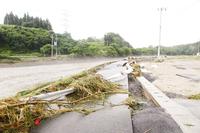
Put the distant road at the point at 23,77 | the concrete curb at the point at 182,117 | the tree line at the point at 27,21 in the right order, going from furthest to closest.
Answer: the tree line at the point at 27,21 < the distant road at the point at 23,77 < the concrete curb at the point at 182,117

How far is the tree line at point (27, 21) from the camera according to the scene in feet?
355

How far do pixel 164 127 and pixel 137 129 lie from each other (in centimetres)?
50

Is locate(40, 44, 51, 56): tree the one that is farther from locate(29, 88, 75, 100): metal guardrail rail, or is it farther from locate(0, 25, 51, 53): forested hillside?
locate(29, 88, 75, 100): metal guardrail rail

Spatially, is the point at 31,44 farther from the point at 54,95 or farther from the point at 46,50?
the point at 54,95

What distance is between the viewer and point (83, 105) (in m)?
6.91

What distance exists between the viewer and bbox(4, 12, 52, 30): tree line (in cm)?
10806

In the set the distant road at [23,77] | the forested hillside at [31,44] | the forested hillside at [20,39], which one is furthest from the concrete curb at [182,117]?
the forested hillside at [20,39]

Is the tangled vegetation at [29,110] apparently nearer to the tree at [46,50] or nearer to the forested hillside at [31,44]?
the forested hillside at [31,44]

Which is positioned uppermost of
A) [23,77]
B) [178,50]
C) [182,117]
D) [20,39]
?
[20,39]

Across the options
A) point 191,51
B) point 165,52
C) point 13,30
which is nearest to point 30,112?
point 13,30

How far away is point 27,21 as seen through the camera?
113 metres

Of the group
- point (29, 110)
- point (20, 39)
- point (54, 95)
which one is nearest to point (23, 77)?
point (54, 95)

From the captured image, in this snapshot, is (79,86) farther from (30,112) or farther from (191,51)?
(191,51)

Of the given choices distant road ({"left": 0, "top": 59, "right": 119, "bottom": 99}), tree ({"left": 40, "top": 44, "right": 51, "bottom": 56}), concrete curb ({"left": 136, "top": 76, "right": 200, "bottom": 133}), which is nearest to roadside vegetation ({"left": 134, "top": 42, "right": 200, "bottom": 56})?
tree ({"left": 40, "top": 44, "right": 51, "bottom": 56})
